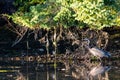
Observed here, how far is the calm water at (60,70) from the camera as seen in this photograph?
67.0ft

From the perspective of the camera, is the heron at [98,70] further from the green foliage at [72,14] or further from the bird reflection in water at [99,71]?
the green foliage at [72,14]

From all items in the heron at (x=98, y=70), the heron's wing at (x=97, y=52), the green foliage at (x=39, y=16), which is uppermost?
the green foliage at (x=39, y=16)

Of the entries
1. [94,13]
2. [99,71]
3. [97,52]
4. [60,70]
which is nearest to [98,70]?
[99,71]

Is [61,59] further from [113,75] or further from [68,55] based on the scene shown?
[113,75]

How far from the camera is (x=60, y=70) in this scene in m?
22.4

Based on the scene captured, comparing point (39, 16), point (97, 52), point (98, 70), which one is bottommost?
point (98, 70)

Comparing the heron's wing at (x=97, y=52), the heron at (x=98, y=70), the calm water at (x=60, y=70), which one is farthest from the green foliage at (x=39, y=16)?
the heron at (x=98, y=70)

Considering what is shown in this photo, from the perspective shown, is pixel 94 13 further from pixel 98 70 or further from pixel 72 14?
pixel 98 70

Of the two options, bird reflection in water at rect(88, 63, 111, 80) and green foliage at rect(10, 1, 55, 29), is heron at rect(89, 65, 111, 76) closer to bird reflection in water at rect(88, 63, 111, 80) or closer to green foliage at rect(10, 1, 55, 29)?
bird reflection in water at rect(88, 63, 111, 80)

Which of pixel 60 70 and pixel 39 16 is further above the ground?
pixel 39 16

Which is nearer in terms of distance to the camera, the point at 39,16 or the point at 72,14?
the point at 39,16

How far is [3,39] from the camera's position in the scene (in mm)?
29266

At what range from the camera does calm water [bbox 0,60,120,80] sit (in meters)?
20.4

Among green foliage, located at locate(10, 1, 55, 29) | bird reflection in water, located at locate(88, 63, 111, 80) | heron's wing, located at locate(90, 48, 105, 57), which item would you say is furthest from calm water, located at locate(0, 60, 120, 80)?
green foliage, located at locate(10, 1, 55, 29)
